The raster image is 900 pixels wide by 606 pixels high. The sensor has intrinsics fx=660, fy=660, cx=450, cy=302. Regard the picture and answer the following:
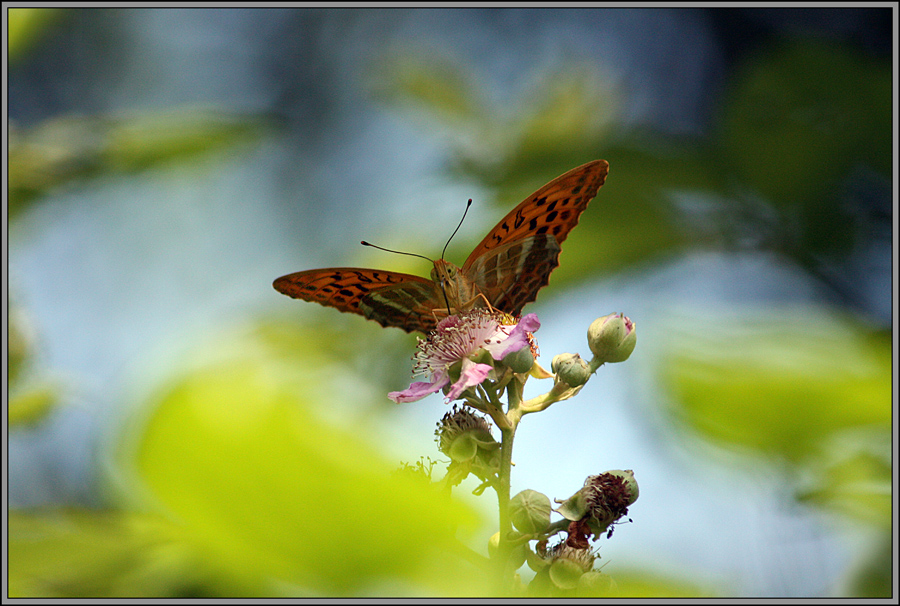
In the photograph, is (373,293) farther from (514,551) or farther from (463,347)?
(514,551)

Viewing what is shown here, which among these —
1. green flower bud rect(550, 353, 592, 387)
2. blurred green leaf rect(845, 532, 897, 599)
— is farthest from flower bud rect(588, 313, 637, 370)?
blurred green leaf rect(845, 532, 897, 599)

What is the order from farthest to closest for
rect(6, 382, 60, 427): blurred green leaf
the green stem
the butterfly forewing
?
rect(6, 382, 60, 427): blurred green leaf < the butterfly forewing < the green stem

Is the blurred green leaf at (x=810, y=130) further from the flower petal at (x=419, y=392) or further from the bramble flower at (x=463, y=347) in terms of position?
the flower petal at (x=419, y=392)

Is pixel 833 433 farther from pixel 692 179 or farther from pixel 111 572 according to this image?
pixel 692 179

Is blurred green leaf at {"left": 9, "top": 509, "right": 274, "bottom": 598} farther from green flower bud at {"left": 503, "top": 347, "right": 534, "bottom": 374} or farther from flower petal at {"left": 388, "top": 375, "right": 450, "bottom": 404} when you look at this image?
green flower bud at {"left": 503, "top": 347, "right": 534, "bottom": 374}

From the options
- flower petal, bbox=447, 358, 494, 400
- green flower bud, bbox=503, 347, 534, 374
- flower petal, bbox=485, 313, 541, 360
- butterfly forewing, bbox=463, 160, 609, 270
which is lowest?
flower petal, bbox=447, 358, 494, 400

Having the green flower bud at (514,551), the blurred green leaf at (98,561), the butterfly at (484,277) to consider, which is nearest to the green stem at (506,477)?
the green flower bud at (514,551)
